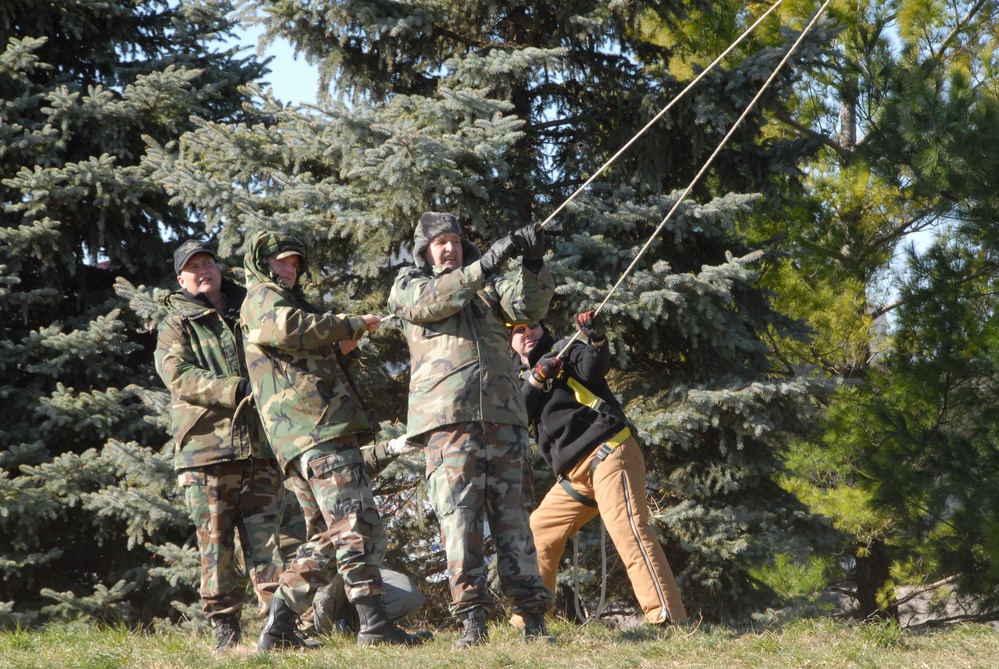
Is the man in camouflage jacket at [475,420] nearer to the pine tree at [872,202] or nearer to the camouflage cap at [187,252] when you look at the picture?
the camouflage cap at [187,252]

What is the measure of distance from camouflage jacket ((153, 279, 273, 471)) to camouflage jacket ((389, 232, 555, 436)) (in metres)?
0.98

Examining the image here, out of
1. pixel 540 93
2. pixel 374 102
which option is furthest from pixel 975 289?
pixel 374 102

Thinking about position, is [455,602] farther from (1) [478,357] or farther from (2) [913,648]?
(2) [913,648]

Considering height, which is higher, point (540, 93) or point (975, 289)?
point (540, 93)

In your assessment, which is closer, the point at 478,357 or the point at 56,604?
the point at 478,357

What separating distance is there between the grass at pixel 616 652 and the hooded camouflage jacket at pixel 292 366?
3.19 ft

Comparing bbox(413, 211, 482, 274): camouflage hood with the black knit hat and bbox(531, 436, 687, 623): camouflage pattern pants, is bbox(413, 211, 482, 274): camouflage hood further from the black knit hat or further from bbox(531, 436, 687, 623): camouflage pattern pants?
bbox(531, 436, 687, 623): camouflage pattern pants

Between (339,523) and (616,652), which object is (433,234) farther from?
(616,652)

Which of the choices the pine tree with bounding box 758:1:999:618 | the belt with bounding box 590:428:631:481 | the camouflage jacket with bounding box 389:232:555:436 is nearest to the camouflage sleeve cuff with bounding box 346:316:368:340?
the camouflage jacket with bounding box 389:232:555:436

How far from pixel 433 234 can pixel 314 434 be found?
A: 112 centimetres

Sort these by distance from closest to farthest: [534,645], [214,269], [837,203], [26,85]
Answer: [534,645]
[214,269]
[26,85]
[837,203]

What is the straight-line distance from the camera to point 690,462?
25.3 feet

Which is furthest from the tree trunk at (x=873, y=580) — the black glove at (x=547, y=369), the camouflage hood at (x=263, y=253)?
the camouflage hood at (x=263, y=253)

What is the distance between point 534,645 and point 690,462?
358cm
